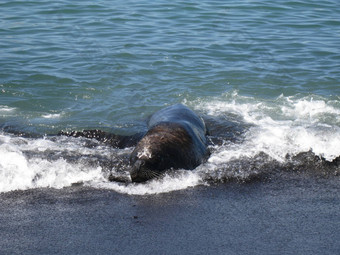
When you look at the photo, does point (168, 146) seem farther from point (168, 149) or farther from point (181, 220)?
point (181, 220)

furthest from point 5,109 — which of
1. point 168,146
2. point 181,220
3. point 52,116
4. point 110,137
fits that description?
point 181,220

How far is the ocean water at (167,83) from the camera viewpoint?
28.3 feet

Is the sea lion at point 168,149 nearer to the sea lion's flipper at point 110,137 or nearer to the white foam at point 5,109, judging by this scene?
the sea lion's flipper at point 110,137

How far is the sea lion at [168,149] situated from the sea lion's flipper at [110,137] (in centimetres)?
67

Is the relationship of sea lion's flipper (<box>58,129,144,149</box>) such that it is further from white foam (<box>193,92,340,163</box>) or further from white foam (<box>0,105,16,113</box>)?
white foam (<box>0,105,16,113</box>)

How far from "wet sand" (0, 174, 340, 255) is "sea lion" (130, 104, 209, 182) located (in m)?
0.55

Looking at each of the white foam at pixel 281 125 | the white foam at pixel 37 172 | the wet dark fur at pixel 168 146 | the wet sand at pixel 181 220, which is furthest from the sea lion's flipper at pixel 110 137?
the wet sand at pixel 181 220

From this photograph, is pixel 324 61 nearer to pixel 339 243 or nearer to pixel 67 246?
pixel 339 243

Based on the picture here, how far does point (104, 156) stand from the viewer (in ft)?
29.4

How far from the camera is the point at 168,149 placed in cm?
834

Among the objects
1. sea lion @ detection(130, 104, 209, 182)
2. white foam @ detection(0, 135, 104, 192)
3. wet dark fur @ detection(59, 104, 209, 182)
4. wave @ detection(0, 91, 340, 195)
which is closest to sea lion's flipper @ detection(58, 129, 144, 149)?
wet dark fur @ detection(59, 104, 209, 182)

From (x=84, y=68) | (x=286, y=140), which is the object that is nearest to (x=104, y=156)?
(x=286, y=140)

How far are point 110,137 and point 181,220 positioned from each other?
3460 mm

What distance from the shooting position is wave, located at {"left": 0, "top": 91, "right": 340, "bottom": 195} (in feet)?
26.4
